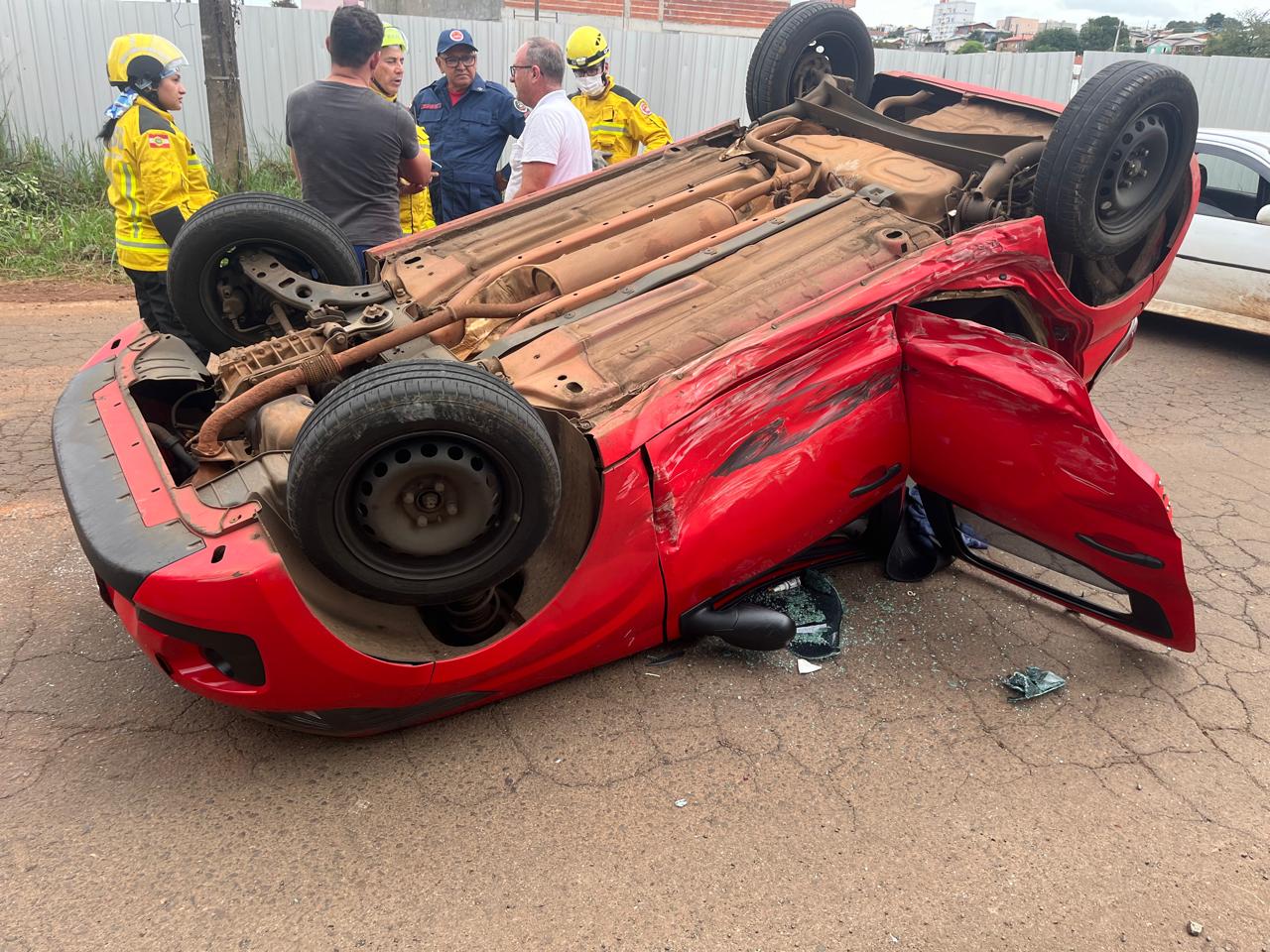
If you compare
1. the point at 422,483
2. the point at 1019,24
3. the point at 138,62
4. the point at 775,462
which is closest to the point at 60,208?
the point at 138,62

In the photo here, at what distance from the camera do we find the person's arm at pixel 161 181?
416 cm

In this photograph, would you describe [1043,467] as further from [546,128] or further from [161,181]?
[161,181]

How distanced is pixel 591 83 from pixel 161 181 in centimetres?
282

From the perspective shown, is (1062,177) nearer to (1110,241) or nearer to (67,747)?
(1110,241)

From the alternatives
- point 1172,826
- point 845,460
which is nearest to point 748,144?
point 845,460

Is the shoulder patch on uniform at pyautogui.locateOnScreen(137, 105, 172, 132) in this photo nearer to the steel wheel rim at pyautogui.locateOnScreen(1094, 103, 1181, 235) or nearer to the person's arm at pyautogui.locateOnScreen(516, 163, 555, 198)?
the person's arm at pyautogui.locateOnScreen(516, 163, 555, 198)

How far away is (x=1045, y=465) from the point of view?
2955 mm

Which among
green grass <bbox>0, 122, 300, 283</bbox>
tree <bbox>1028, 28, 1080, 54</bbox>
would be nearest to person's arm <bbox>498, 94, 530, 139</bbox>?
green grass <bbox>0, 122, 300, 283</bbox>

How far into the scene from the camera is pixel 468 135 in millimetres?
5430

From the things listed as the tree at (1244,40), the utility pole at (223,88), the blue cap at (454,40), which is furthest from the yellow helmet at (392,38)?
the tree at (1244,40)

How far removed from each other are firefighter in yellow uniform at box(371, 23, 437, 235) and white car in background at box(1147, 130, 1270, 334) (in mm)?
5231

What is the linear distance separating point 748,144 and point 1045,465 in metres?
1.99

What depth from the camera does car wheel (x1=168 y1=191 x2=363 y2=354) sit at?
10.9 feet

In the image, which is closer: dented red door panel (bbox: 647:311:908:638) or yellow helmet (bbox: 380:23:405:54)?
dented red door panel (bbox: 647:311:908:638)
